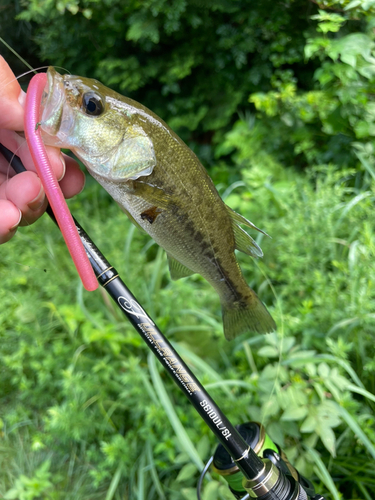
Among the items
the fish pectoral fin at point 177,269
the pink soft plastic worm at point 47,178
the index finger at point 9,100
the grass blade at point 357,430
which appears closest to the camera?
the pink soft plastic worm at point 47,178

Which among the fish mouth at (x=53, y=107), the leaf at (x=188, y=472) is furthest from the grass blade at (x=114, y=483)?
the fish mouth at (x=53, y=107)

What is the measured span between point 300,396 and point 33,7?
6.52 ft

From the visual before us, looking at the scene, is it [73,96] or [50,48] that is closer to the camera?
[73,96]

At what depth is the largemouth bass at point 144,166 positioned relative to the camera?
672mm

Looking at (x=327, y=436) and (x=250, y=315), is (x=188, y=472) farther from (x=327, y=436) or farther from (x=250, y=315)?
(x=250, y=315)

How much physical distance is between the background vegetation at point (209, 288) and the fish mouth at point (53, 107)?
0.70 metres

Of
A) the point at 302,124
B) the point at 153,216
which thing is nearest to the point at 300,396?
the point at 153,216

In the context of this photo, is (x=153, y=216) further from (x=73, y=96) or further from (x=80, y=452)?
(x=80, y=452)

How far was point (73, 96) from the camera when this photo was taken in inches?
26.5

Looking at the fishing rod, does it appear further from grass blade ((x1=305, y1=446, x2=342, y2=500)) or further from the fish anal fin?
grass blade ((x1=305, y1=446, x2=342, y2=500))

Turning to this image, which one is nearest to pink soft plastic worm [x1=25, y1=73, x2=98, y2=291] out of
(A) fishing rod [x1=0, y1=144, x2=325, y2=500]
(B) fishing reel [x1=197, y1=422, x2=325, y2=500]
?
(A) fishing rod [x1=0, y1=144, x2=325, y2=500]

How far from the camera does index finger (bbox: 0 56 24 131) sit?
2.39ft

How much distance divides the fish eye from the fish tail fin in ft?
1.72

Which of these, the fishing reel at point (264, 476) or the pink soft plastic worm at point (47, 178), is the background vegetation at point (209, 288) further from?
the pink soft plastic worm at point (47, 178)
